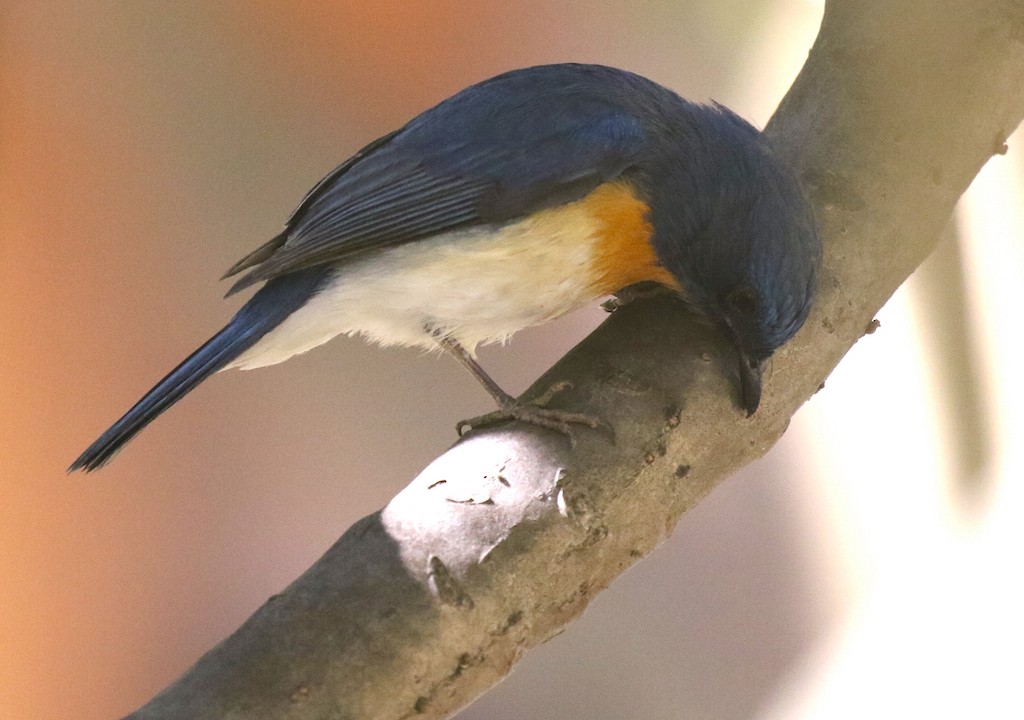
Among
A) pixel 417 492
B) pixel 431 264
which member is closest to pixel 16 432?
pixel 431 264

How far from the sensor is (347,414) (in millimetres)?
3473

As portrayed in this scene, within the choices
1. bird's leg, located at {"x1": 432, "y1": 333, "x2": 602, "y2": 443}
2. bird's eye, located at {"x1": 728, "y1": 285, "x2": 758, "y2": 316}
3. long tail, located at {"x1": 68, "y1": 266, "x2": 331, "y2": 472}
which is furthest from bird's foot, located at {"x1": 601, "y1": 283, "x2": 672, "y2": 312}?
long tail, located at {"x1": 68, "y1": 266, "x2": 331, "y2": 472}

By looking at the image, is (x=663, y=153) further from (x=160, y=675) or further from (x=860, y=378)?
(x=160, y=675)

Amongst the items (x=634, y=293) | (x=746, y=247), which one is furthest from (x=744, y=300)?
(x=634, y=293)

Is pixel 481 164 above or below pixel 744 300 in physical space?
above

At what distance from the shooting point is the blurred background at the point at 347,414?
283 cm

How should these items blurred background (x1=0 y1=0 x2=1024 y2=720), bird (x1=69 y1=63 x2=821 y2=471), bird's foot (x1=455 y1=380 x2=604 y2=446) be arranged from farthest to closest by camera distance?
blurred background (x1=0 y1=0 x2=1024 y2=720) → bird (x1=69 y1=63 x2=821 y2=471) → bird's foot (x1=455 y1=380 x2=604 y2=446)

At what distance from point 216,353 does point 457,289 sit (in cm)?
47

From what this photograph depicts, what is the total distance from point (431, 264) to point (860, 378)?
6.16 ft

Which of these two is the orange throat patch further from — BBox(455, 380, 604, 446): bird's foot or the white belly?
BBox(455, 380, 604, 446): bird's foot

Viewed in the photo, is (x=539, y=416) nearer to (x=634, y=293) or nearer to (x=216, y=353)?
(x=634, y=293)

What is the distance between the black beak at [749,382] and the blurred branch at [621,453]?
0.02 m

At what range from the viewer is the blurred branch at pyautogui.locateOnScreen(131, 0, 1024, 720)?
1.27 metres

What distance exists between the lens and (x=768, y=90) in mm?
3293
